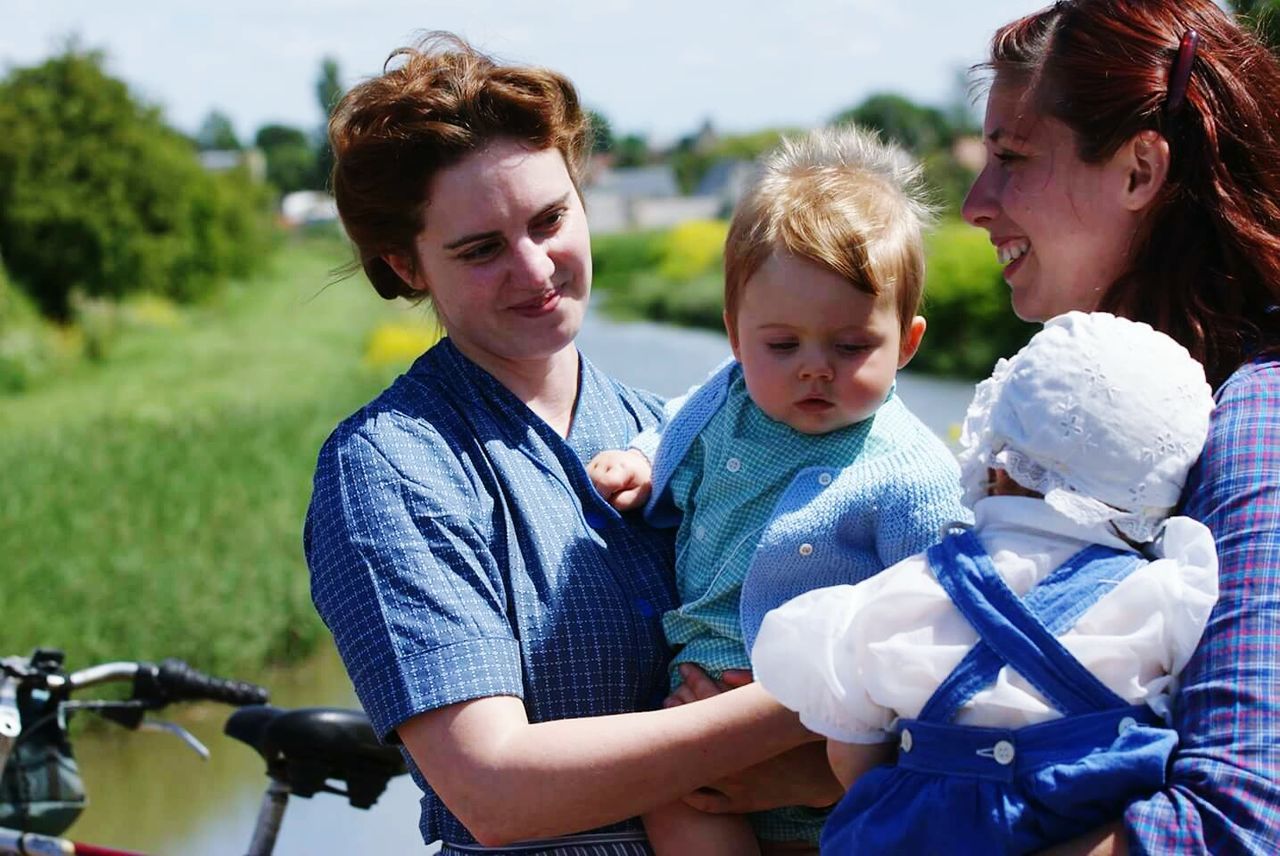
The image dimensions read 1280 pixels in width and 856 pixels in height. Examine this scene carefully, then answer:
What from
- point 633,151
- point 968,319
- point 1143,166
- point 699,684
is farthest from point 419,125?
point 633,151

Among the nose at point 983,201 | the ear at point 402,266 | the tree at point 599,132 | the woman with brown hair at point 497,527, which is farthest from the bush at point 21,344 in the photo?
→ the nose at point 983,201

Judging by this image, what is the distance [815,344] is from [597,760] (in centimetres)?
64

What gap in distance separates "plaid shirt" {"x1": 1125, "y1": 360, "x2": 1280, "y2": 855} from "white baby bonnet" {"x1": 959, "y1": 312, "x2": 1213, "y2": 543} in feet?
0.18

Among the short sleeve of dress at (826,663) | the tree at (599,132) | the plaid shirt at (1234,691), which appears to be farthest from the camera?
the tree at (599,132)

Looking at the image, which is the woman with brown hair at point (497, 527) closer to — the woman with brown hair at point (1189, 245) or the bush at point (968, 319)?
the woman with brown hair at point (1189, 245)

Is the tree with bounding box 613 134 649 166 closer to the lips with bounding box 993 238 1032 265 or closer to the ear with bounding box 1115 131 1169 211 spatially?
the lips with bounding box 993 238 1032 265

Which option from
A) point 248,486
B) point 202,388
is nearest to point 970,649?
point 248,486

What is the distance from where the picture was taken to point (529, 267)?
2213 millimetres

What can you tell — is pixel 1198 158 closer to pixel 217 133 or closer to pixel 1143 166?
pixel 1143 166

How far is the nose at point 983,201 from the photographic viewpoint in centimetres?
201

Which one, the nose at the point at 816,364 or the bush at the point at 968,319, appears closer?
the nose at the point at 816,364

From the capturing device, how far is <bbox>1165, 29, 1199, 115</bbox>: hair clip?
1.77 m

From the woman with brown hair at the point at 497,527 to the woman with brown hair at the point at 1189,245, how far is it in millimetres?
545

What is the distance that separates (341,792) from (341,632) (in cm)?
119
